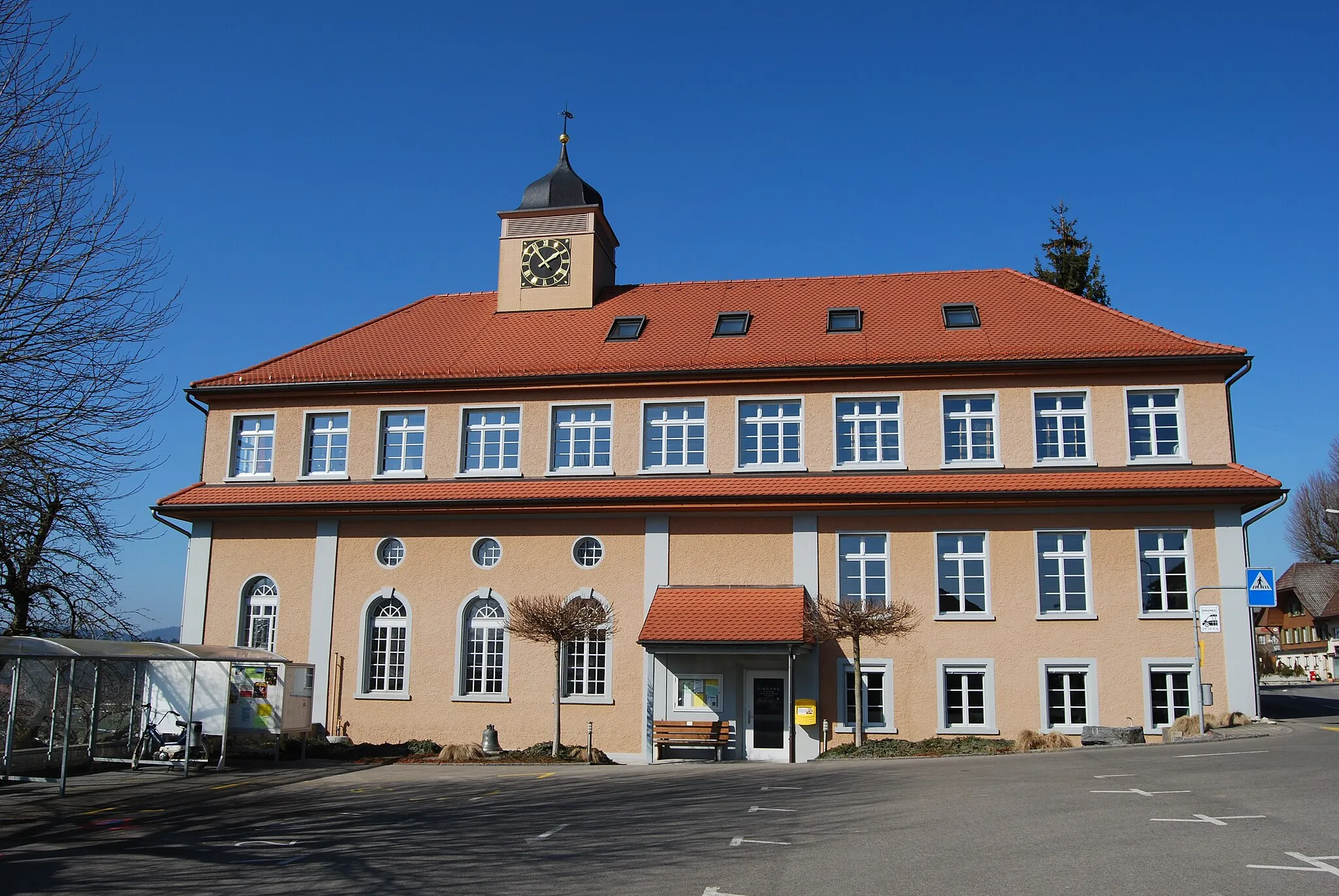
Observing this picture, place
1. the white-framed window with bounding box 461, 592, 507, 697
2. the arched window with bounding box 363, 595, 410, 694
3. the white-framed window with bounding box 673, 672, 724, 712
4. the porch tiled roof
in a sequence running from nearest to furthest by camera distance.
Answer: the porch tiled roof
the white-framed window with bounding box 673, 672, 724, 712
the white-framed window with bounding box 461, 592, 507, 697
the arched window with bounding box 363, 595, 410, 694

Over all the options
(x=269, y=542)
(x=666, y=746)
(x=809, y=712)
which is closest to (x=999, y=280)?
(x=809, y=712)

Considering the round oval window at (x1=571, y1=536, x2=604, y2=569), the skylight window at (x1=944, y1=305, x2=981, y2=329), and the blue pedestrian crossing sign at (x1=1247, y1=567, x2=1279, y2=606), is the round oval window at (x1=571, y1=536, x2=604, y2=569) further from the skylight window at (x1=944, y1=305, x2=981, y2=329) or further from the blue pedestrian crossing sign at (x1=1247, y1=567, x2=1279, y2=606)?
the blue pedestrian crossing sign at (x1=1247, y1=567, x2=1279, y2=606)

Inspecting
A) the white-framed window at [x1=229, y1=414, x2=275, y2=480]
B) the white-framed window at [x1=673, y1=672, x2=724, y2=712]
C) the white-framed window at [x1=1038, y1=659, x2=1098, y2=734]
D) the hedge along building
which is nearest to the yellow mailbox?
the hedge along building

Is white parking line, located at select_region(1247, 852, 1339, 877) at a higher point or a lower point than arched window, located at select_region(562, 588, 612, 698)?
lower

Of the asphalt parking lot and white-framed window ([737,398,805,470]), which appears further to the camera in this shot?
white-framed window ([737,398,805,470])

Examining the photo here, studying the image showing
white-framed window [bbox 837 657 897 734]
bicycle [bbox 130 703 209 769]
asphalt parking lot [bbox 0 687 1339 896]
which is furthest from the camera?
white-framed window [bbox 837 657 897 734]

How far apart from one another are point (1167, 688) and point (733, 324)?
12.9m

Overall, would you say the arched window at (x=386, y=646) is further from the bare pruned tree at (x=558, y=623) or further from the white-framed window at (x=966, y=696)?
the white-framed window at (x=966, y=696)

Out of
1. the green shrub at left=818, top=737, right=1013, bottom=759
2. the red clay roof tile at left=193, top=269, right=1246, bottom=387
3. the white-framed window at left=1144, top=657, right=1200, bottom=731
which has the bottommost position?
the green shrub at left=818, top=737, right=1013, bottom=759

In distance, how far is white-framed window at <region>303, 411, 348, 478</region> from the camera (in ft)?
89.0

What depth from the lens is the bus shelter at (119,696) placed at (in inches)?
714

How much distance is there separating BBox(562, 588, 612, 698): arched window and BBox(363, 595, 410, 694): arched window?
3.81m

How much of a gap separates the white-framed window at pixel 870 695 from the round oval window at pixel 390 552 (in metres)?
10.3

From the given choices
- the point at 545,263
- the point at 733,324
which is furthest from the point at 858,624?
the point at 545,263
